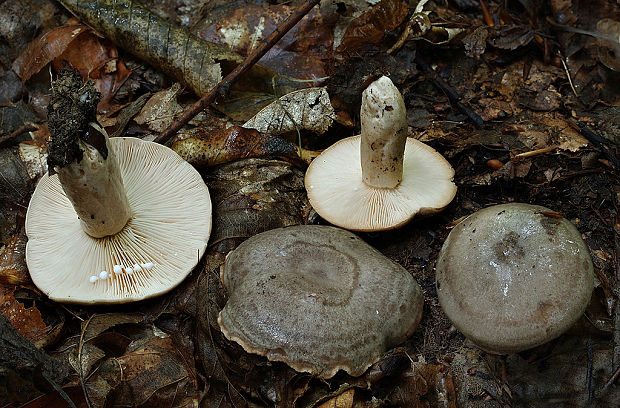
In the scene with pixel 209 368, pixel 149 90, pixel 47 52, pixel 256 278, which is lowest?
pixel 209 368

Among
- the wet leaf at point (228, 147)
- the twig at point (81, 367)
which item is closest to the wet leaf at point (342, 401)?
the twig at point (81, 367)

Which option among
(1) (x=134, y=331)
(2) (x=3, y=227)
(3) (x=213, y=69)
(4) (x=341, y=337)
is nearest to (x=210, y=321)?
(1) (x=134, y=331)

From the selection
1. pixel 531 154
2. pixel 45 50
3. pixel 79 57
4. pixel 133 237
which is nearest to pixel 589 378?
pixel 531 154

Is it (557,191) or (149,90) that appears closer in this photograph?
(557,191)

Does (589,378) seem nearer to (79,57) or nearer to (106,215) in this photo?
(106,215)

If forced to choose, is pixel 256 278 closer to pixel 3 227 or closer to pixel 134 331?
pixel 134 331

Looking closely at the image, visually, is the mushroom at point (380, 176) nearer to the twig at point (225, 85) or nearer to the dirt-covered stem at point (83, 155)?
the twig at point (225, 85)
